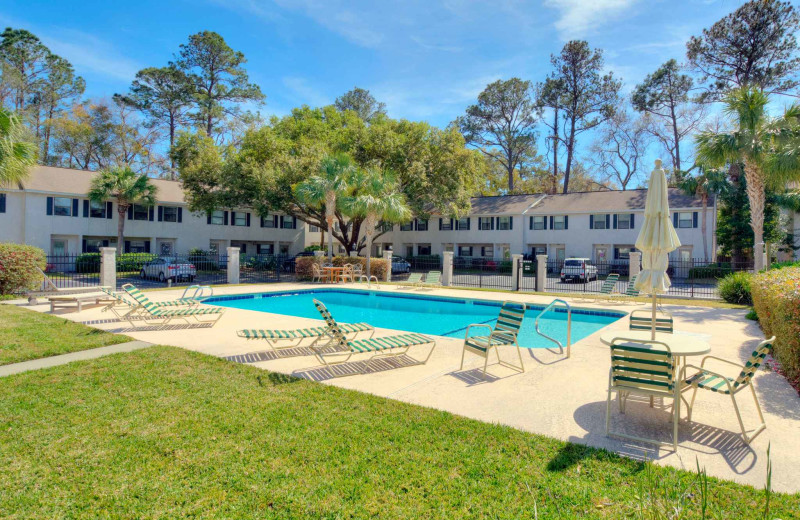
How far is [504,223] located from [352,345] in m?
33.5

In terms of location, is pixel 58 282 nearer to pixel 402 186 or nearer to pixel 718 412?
pixel 402 186

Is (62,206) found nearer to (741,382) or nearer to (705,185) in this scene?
(741,382)

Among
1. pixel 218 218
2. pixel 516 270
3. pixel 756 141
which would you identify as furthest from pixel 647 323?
pixel 218 218

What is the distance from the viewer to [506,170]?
54.3 metres

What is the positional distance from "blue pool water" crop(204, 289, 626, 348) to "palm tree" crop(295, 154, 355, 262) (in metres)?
5.53

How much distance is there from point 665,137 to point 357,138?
105ft

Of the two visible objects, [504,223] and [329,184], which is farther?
[504,223]

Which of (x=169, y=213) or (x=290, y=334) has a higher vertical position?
(x=169, y=213)

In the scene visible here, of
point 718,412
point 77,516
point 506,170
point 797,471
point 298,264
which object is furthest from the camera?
point 506,170

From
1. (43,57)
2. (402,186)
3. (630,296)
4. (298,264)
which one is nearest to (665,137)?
(402,186)

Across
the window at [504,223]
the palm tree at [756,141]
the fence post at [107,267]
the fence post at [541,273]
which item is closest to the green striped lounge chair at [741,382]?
the palm tree at [756,141]

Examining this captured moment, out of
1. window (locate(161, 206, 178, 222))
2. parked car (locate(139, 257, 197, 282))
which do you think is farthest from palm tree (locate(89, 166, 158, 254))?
parked car (locate(139, 257, 197, 282))

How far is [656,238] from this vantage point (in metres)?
5.48

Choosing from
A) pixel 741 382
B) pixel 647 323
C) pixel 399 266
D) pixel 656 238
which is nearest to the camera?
pixel 741 382
